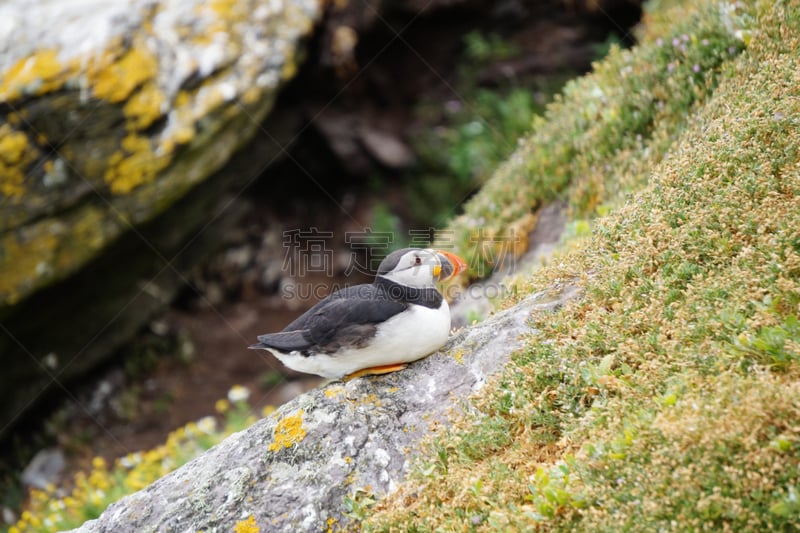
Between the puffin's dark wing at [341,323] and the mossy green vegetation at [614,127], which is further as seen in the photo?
the mossy green vegetation at [614,127]

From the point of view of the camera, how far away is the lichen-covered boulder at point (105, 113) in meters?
7.89

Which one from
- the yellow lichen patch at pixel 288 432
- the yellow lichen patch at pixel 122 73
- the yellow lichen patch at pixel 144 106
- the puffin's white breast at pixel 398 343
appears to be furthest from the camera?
the yellow lichen patch at pixel 144 106

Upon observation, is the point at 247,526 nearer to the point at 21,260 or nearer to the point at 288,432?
the point at 288,432

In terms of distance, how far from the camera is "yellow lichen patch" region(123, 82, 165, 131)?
27.6 ft

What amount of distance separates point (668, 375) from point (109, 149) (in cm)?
718

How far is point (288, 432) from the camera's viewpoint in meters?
4.48

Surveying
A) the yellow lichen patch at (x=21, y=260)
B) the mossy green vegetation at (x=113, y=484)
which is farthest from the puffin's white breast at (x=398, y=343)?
the yellow lichen patch at (x=21, y=260)

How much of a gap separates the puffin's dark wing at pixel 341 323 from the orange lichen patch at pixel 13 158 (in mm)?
4604

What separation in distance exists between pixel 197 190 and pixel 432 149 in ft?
14.5

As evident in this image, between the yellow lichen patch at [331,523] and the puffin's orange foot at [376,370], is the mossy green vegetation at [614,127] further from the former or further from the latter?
the yellow lichen patch at [331,523]

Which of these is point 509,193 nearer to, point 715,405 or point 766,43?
point 766,43

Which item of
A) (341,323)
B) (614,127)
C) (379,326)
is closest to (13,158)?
(341,323)

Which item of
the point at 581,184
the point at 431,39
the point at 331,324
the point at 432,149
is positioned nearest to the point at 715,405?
the point at 331,324

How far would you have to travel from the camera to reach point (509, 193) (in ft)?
26.2
